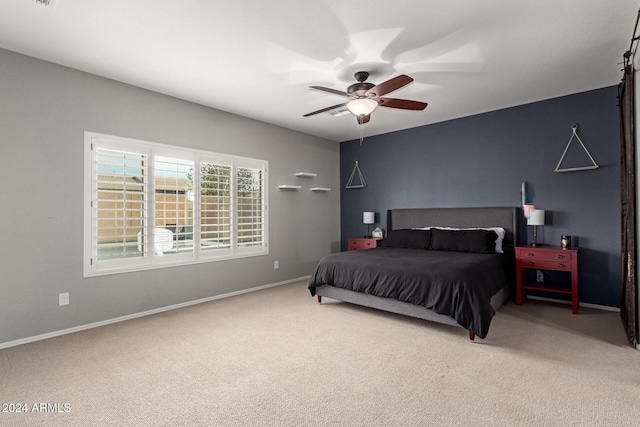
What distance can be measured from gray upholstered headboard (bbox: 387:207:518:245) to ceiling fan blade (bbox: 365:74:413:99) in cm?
276

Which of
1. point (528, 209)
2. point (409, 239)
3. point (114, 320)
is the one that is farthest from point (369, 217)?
point (114, 320)

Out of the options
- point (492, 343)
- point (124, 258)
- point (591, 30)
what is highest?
point (591, 30)

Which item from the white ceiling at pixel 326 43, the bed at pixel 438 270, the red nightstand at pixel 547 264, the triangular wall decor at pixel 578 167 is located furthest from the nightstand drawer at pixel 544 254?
the white ceiling at pixel 326 43

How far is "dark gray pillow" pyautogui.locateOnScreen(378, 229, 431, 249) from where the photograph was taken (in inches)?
193

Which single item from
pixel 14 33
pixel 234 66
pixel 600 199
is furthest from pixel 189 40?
pixel 600 199

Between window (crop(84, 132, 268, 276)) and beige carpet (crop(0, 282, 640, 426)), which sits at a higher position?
window (crop(84, 132, 268, 276))

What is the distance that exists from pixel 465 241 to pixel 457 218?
2.57ft

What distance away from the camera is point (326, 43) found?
293 cm

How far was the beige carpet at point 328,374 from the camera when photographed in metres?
1.98

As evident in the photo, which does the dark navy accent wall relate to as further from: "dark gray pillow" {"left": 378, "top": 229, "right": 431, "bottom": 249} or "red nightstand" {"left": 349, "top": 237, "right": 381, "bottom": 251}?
"dark gray pillow" {"left": 378, "top": 229, "right": 431, "bottom": 249}

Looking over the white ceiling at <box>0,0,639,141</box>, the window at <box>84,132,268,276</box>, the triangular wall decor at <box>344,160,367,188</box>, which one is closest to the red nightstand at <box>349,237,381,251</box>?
the triangular wall decor at <box>344,160,367,188</box>

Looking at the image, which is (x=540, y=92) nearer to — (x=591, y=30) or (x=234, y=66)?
(x=591, y=30)

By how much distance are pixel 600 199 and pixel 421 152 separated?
8.41 ft

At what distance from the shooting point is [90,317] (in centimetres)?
351
